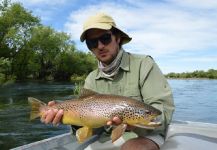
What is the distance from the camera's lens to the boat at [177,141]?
3.72m

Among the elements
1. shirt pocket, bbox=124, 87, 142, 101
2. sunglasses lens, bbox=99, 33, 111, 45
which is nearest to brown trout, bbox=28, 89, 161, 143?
shirt pocket, bbox=124, 87, 142, 101

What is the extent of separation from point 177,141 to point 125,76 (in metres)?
0.80

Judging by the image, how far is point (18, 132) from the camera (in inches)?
491

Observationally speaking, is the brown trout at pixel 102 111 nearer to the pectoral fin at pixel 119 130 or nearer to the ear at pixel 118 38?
the pectoral fin at pixel 119 130

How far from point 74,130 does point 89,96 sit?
0.64 m

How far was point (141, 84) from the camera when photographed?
11.6 ft

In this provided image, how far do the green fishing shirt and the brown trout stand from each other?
0.25m

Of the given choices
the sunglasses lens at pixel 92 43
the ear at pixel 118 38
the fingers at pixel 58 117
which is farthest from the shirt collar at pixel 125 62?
the fingers at pixel 58 117

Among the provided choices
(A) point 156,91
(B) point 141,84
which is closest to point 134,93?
(B) point 141,84

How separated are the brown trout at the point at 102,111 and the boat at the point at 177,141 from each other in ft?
2.03

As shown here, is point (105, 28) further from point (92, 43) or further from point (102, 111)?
point (102, 111)

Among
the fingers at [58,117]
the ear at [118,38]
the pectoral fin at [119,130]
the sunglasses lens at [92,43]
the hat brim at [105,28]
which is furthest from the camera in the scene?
the ear at [118,38]

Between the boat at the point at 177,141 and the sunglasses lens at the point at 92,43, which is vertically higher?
the sunglasses lens at the point at 92,43

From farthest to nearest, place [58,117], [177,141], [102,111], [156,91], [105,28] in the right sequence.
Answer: [177,141]
[105,28]
[156,91]
[58,117]
[102,111]
